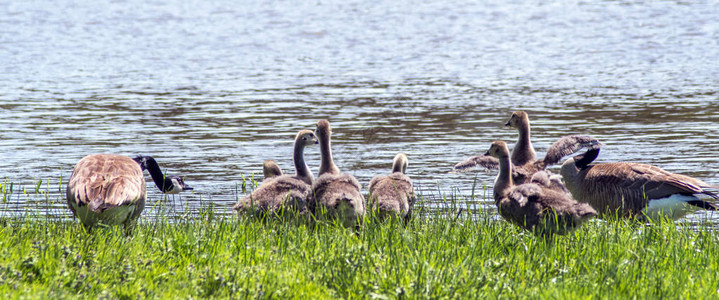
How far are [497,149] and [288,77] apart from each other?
1376cm

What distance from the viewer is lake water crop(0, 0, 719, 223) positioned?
1433cm

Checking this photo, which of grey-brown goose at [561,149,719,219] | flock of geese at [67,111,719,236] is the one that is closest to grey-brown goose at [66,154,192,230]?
flock of geese at [67,111,719,236]

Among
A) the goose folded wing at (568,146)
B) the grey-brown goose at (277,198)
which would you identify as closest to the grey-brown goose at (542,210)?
the grey-brown goose at (277,198)

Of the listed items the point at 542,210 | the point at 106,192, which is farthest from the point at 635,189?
the point at 106,192

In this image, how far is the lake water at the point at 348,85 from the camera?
14328 mm

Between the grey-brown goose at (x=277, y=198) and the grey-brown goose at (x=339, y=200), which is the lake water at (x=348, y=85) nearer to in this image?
the grey-brown goose at (x=277, y=198)

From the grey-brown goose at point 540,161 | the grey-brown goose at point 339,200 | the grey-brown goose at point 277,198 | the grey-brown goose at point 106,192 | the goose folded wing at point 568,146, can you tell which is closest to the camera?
the grey-brown goose at point 106,192

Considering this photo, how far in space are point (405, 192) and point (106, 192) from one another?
278 centimetres

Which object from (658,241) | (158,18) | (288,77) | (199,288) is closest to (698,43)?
(288,77)

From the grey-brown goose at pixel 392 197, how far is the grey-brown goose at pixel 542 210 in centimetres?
89

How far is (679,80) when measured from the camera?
21781 millimetres

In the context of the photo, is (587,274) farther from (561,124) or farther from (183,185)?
(561,124)

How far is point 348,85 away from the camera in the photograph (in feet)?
71.3

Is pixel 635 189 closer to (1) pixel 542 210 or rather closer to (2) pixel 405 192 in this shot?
(2) pixel 405 192
